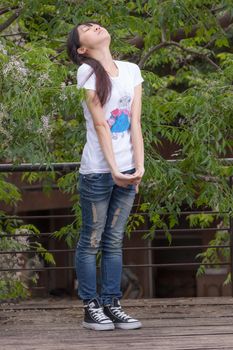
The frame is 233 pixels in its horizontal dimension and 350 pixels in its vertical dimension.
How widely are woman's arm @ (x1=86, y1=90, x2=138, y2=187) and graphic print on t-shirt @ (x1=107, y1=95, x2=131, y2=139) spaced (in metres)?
0.09

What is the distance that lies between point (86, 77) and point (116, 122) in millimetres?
332

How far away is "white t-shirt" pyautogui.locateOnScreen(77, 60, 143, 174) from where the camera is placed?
18.5 feet

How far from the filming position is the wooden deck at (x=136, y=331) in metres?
5.43

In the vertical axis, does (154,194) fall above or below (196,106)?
below

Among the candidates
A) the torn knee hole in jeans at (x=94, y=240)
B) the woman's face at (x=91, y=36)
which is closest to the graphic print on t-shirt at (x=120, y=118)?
the woman's face at (x=91, y=36)

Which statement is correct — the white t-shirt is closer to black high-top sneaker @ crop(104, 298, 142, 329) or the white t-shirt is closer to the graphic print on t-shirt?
the graphic print on t-shirt

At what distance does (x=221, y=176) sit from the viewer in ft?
22.8

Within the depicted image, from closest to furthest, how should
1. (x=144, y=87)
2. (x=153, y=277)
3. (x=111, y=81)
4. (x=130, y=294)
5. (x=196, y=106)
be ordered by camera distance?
(x=111, y=81), (x=196, y=106), (x=144, y=87), (x=130, y=294), (x=153, y=277)

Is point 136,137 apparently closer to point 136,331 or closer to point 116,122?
point 116,122

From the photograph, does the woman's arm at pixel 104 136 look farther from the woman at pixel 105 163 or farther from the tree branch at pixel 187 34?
the tree branch at pixel 187 34

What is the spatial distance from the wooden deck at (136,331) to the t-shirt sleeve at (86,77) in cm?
154

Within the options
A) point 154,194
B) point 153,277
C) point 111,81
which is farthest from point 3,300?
point 153,277

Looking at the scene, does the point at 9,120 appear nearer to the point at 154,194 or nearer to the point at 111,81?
the point at 111,81

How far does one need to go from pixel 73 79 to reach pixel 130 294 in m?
14.4
